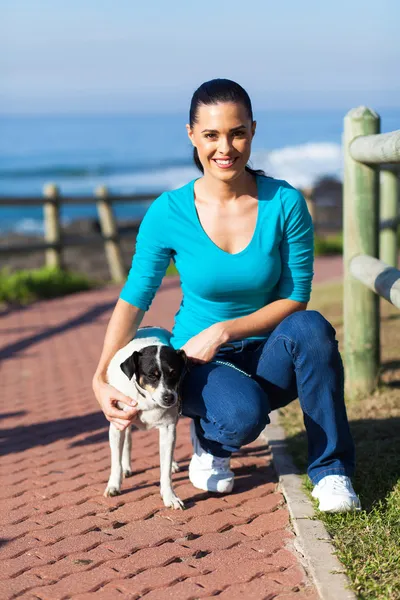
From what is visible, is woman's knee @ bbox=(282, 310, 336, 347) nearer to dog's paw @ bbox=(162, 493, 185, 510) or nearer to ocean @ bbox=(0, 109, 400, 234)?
dog's paw @ bbox=(162, 493, 185, 510)

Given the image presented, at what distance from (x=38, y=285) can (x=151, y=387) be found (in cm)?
895

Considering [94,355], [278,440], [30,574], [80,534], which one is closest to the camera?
[30,574]

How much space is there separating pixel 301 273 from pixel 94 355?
4599 millimetres

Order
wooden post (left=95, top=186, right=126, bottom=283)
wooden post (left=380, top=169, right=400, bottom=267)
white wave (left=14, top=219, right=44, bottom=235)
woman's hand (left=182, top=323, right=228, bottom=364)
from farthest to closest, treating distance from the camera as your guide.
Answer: white wave (left=14, top=219, right=44, bottom=235), wooden post (left=95, top=186, right=126, bottom=283), wooden post (left=380, top=169, right=400, bottom=267), woman's hand (left=182, top=323, right=228, bottom=364)

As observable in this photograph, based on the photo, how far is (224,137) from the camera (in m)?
3.76

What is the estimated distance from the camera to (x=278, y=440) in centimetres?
481

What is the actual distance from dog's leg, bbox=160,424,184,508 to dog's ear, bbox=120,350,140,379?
33 cm

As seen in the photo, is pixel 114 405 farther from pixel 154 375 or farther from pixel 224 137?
pixel 224 137

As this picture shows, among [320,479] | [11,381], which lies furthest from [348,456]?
[11,381]

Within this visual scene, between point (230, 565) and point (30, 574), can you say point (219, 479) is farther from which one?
point (30, 574)

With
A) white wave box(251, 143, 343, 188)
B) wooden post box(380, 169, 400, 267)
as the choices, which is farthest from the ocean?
wooden post box(380, 169, 400, 267)

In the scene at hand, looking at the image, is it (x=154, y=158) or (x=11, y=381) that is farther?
(x=154, y=158)

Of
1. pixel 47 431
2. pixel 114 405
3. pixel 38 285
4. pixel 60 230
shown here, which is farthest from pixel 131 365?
pixel 60 230

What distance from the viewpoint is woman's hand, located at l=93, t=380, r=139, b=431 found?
3826 millimetres
